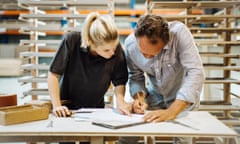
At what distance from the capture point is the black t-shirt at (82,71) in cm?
175

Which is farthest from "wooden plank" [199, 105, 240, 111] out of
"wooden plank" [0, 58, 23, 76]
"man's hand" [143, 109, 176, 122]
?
"wooden plank" [0, 58, 23, 76]

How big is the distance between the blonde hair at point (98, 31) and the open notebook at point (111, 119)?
1.31 feet

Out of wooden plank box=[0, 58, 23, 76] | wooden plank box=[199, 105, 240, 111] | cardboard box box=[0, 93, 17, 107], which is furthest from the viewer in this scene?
wooden plank box=[0, 58, 23, 76]

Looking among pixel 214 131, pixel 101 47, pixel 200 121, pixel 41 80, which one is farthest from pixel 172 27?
pixel 41 80

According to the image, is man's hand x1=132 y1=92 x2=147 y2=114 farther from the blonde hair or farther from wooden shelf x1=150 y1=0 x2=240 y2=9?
wooden shelf x1=150 y1=0 x2=240 y2=9

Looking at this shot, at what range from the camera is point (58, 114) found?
5.25ft

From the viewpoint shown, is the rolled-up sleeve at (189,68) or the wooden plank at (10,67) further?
the wooden plank at (10,67)

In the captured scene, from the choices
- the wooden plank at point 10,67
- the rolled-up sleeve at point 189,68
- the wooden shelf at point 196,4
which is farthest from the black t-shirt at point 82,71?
the wooden plank at point 10,67

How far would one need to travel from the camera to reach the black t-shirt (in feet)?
5.73

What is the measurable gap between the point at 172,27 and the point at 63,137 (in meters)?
0.93

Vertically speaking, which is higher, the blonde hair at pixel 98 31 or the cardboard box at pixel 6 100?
the blonde hair at pixel 98 31

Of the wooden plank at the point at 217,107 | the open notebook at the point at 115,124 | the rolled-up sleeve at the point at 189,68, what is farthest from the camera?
the wooden plank at the point at 217,107

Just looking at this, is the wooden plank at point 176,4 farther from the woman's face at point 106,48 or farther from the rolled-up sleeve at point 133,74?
the woman's face at point 106,48

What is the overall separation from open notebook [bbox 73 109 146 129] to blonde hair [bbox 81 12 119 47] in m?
0.40
